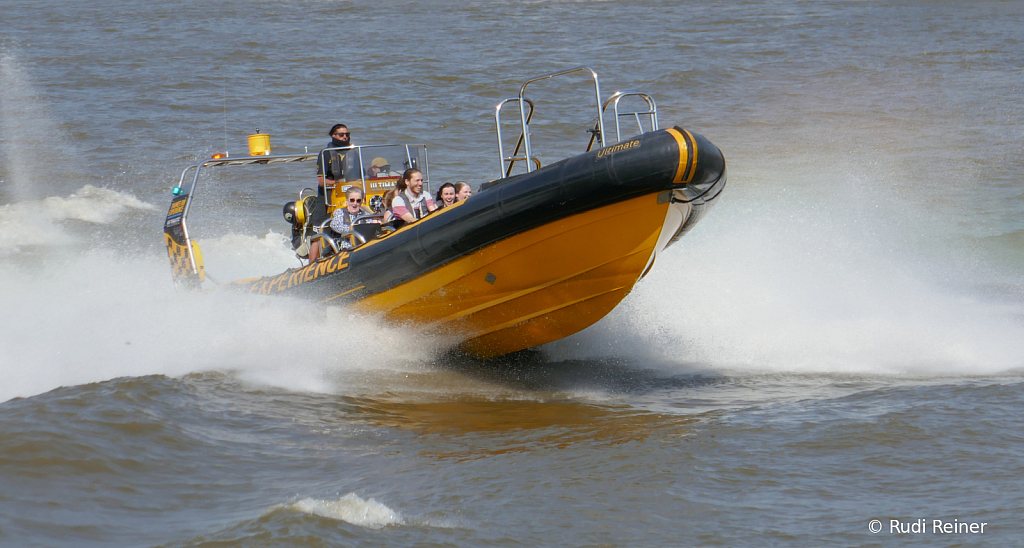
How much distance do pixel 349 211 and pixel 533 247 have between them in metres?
1.67

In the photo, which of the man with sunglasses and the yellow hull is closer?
the yellow hull

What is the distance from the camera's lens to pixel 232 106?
15945mm

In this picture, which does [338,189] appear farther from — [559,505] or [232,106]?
[232,106]

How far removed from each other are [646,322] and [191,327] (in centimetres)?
339

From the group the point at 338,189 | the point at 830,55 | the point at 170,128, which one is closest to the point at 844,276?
the point at 338,189

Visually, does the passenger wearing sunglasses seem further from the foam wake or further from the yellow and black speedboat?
the foam wake

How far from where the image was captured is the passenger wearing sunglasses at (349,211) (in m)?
6.35

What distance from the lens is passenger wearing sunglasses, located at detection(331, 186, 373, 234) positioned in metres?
6.35

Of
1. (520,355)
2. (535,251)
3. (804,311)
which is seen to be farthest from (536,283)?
(804,311)

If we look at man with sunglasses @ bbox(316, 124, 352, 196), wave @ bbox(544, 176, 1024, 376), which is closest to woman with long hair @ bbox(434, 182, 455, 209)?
man with sunglasses @ bbox(316, 124, 352, 196)

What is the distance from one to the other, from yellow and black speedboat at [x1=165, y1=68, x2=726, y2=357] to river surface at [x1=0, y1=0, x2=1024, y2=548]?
0.98ft

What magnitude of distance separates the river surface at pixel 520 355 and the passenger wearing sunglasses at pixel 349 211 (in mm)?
732

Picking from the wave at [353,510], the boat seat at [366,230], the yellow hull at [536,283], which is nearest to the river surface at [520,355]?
the wave at [353,510]

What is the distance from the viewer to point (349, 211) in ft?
21.2
